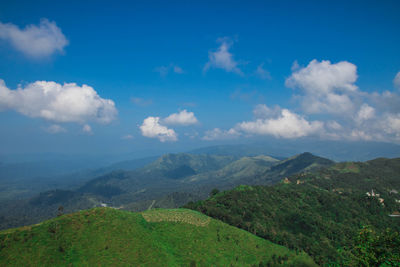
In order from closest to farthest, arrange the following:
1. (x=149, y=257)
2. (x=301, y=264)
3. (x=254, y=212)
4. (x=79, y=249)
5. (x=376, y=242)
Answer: (x=376, y=242), (x=79, y=249), (x=149, y=257), (x=301, y=264), (x=254, y=212)

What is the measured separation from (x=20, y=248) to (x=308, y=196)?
20008cm

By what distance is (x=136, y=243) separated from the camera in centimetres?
6800

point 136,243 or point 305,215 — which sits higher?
point 136,243

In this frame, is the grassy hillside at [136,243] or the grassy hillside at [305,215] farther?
the grassy hillside at [305,215]

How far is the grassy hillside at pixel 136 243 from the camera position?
5578 cm

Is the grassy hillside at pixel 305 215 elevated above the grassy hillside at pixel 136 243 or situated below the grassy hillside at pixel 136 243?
below

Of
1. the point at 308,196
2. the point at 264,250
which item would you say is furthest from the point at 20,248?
the point at 308,196

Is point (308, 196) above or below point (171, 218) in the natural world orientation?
below

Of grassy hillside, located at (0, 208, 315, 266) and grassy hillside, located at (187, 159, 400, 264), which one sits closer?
grassy hillside, located at (0, 208, 315, 266)

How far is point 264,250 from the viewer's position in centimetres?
9069

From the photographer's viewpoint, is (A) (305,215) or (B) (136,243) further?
(A) (305,215)

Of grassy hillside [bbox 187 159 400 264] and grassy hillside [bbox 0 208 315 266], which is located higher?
grassy hillside [bbox 0 208 315 266]

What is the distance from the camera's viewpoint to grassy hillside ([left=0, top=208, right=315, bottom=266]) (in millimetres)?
55781

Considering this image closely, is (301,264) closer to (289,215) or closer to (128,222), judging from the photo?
(289,215)
